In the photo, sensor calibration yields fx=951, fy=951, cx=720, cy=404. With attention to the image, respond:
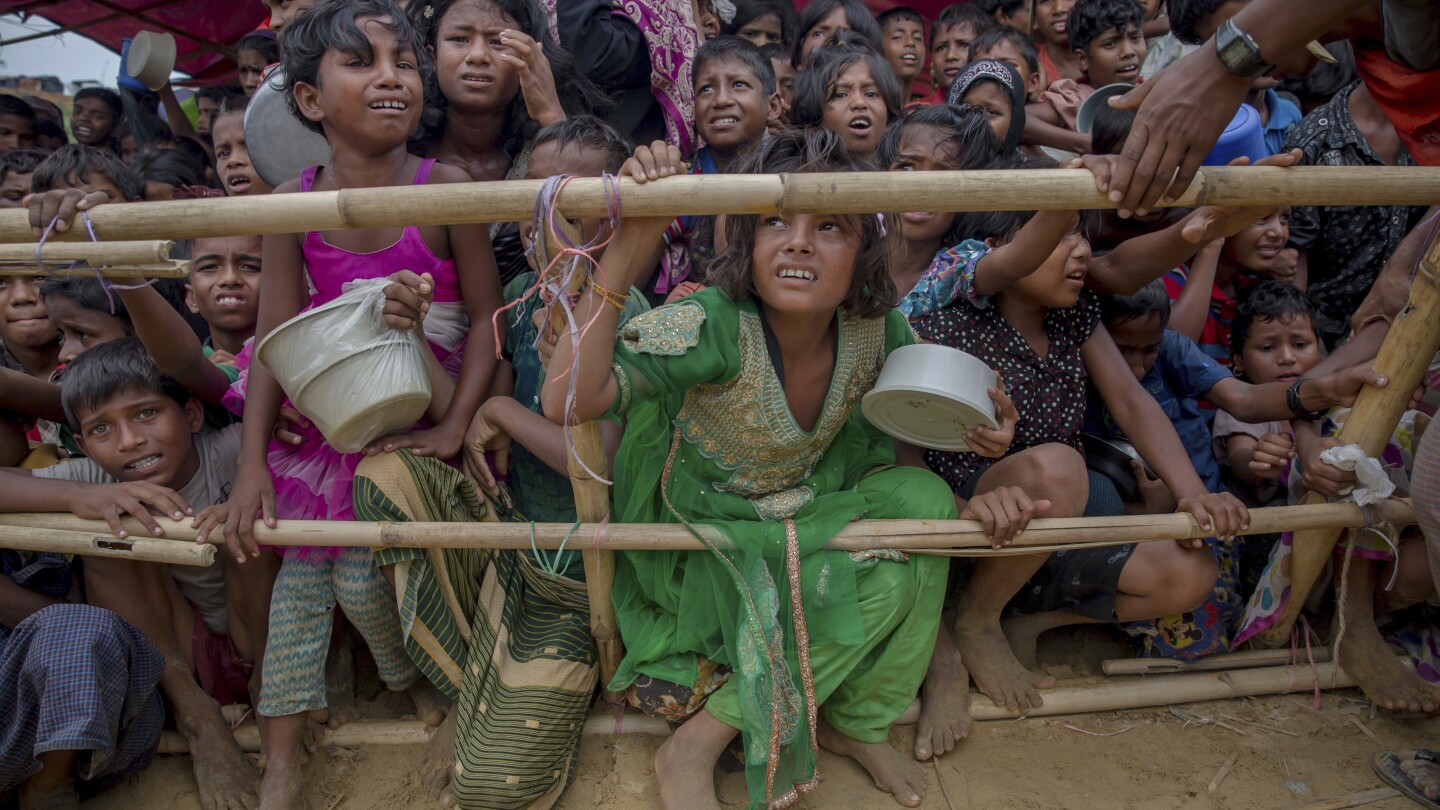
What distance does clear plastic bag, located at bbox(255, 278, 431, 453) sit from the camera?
2113 mm

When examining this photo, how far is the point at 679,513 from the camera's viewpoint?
7.45 feet

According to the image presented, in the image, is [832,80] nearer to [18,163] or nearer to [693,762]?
[693,762]

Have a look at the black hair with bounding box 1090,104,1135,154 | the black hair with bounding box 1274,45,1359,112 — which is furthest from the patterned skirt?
the black hair with bounding box 1274,45,1359,112

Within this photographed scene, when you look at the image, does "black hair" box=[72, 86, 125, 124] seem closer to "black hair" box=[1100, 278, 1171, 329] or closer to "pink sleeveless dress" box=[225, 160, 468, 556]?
"pink sleeveless dress" box=[225, 160, 468, 556]

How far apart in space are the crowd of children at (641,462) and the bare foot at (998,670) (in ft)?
0.03

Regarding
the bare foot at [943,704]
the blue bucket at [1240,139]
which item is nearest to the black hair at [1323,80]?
the blue bucket at [1240,139]

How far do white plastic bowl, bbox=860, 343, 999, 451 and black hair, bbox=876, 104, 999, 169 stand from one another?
918 mm

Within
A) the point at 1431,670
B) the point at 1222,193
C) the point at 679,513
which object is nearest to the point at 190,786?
the point at 679,513

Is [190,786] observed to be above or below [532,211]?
below

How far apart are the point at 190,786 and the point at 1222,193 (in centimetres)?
276

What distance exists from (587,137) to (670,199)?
930 mm

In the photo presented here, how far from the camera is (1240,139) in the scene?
320 cm

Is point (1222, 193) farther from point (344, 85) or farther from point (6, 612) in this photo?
point (6, 612)

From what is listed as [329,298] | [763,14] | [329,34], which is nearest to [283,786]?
[329,298]
